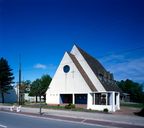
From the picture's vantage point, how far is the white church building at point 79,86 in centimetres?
3691

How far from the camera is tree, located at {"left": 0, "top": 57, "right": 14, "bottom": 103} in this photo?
5625 cm

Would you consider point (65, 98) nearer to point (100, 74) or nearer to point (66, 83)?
point (66, 83)

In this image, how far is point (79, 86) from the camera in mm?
37812

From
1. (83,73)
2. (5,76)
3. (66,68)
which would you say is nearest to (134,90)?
(5,76)

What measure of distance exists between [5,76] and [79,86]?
82.2 ft

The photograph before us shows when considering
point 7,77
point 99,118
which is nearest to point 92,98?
point 99,118

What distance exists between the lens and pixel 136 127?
661 inches

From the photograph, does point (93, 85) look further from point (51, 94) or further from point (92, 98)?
point (51, 94)

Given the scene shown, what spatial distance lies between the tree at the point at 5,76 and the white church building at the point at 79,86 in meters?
19.0

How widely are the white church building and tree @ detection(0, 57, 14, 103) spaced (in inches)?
749

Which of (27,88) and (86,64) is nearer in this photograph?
(86,64)

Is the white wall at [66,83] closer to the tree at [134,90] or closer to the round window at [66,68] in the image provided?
the round window at [66,68]

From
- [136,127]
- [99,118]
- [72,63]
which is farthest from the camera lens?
[72,63]

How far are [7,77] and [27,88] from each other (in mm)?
26729
